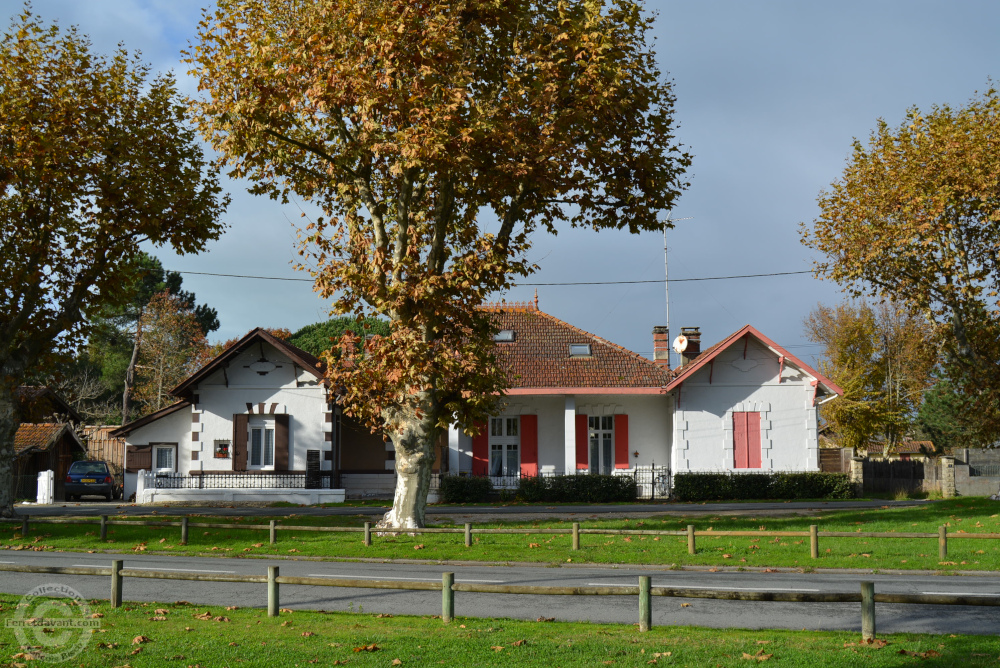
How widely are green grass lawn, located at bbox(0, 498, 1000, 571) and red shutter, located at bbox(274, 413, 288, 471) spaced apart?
35.1 ft

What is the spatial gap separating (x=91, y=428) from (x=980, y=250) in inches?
1580

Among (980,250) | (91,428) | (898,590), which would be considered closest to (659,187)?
(898,590)

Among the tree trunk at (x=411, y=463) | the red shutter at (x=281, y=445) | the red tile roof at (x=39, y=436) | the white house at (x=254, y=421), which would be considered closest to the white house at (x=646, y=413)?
the white house at (x=254, y=421)

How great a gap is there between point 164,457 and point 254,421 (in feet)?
13.9

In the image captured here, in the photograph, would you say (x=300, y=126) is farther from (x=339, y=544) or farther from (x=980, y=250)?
(x=980, y=250)

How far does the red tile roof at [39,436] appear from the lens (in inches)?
1729

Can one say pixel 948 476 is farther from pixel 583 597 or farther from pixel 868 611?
pixel 868 611

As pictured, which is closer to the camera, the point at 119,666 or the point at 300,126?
the point at 119,666

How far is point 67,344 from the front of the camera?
25.8 metres

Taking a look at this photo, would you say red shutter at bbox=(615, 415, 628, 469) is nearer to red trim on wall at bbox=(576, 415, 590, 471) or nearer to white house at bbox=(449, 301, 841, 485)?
white house at bbox=(449, 301, 841, 485)

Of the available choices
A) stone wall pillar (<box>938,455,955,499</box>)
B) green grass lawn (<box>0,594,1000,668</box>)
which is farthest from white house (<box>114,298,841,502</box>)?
green grass lawn (<box>0,594,1000,668</box>)

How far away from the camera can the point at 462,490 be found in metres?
32.3

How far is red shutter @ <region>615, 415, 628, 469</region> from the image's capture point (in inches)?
1400

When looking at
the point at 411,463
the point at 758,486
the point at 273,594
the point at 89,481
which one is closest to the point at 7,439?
the point at 411,463
